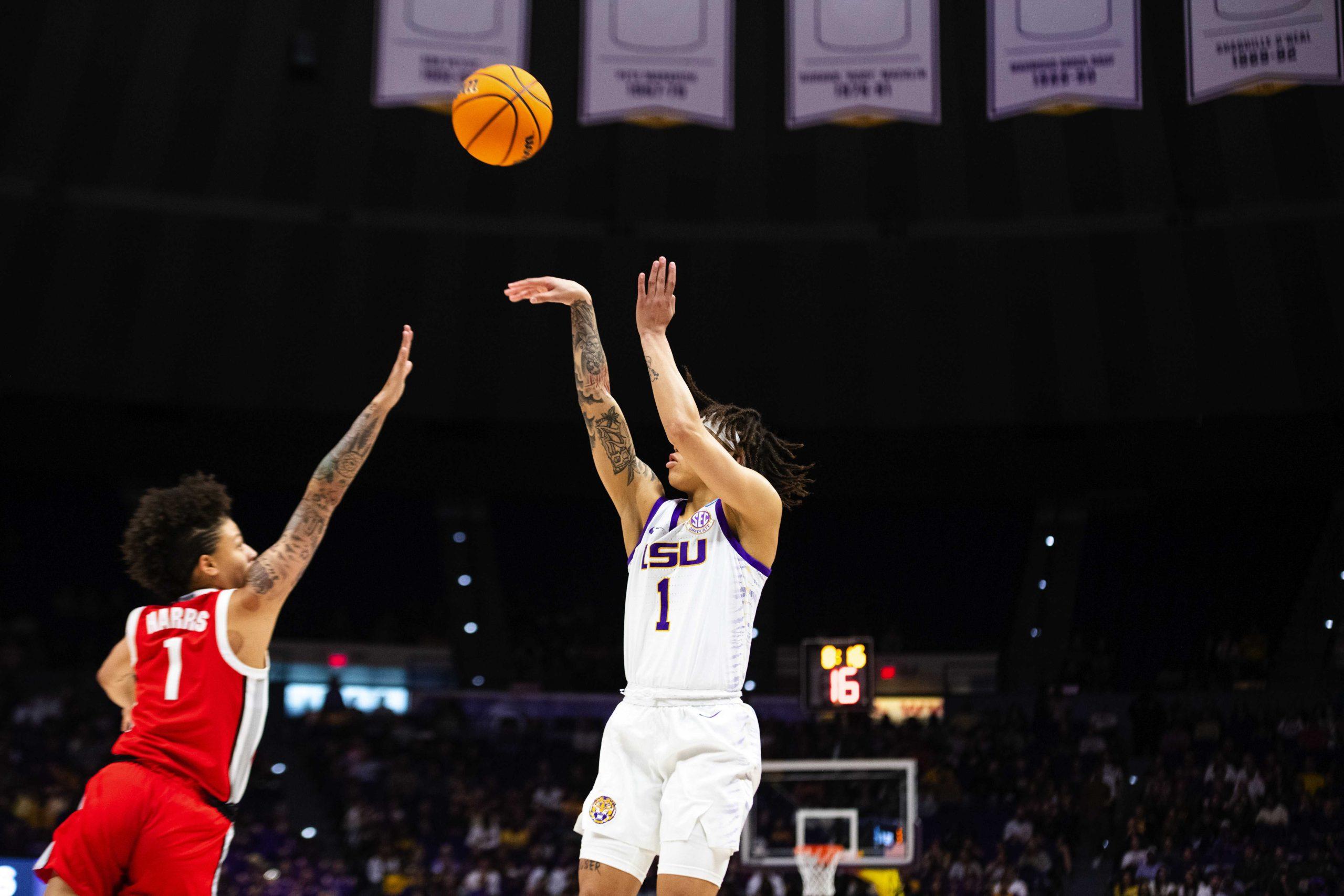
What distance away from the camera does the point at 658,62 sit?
41.8ft

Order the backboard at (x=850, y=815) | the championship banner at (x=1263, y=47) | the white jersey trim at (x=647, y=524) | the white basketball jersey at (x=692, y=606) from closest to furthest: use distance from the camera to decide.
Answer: the white basketball jersey at (x=692, y=606)
the white jersey trim at (x=647, y=524)
the championship banner at (x=1263, y=47)
the backboard at (x=850, y=815)

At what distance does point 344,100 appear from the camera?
19.3m

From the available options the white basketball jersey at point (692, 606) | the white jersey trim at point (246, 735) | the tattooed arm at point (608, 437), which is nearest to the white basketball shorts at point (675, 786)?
the white basketball jersey at point (692, 606)

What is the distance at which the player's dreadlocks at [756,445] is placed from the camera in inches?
216

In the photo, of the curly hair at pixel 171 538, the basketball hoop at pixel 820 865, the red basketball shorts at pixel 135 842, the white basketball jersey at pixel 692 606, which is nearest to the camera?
the red basketball shorts at pixel 135 842

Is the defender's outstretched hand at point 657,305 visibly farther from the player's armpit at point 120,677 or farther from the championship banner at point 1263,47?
the championship banner at point 1263,47

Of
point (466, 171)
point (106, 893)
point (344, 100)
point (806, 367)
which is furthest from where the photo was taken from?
point (806, 367)

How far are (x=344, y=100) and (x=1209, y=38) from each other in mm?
11930

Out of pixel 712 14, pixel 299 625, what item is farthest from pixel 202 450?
pixel 712 14

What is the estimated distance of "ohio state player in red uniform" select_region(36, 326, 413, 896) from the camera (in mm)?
4176

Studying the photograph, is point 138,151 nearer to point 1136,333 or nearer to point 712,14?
point 712,14

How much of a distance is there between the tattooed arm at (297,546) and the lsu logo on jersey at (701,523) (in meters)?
1.21

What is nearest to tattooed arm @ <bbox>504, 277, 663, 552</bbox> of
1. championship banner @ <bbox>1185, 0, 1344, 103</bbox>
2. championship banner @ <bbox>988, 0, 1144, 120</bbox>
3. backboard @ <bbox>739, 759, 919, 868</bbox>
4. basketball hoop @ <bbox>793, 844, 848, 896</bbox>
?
championship banner @ <bbox>988, 0, 1144, 120</bbox>

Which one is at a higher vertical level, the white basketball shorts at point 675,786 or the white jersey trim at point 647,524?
the white jersey trim at point 647,524
